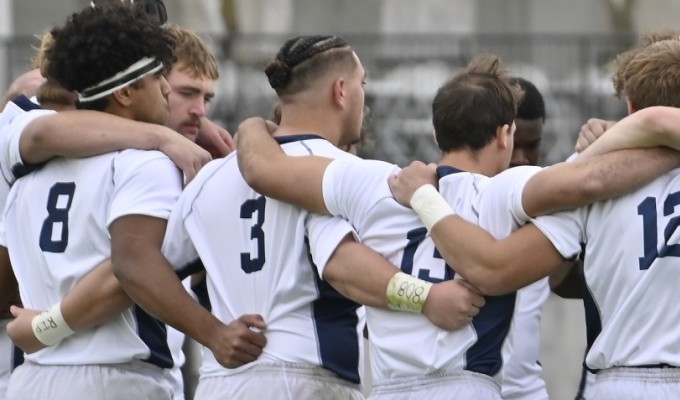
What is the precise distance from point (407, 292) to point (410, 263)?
138 mm

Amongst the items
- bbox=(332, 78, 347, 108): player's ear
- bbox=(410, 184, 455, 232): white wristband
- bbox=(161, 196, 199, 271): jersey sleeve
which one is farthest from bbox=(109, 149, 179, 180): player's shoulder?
bbox=(410, 184, 455, 232): white wristband

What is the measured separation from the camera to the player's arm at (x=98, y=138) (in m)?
5.02

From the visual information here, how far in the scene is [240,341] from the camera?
4.77 metres

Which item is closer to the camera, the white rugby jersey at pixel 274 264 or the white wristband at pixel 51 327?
the white rugby jersey at pixel 274 264

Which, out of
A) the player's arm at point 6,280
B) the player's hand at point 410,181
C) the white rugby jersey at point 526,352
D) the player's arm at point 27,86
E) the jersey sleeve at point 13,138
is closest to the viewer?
the player's hand at point 410,181

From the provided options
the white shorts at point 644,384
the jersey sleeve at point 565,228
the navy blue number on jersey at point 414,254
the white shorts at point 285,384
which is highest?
the jersey sleeve at point 565,228

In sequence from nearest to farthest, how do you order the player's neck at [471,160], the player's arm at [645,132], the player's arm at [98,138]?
the player's arm at [645,132]
the player's neck at [471,160]
the player's arm at [98,138]

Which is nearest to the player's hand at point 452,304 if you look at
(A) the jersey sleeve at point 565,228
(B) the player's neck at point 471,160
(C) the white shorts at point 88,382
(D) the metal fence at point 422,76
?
(A) the jersey sleeve at point 565,228

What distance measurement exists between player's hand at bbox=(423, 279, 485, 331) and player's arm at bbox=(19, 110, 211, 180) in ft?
3.35

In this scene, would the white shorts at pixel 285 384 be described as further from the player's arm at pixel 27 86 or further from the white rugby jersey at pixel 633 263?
the player's arm at pixel 27 86

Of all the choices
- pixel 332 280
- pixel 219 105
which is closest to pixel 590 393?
pixel 332 280

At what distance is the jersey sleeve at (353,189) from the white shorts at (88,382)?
3.09ft

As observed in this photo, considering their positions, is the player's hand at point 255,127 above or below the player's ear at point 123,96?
below

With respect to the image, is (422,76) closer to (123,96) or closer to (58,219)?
(123,96)
